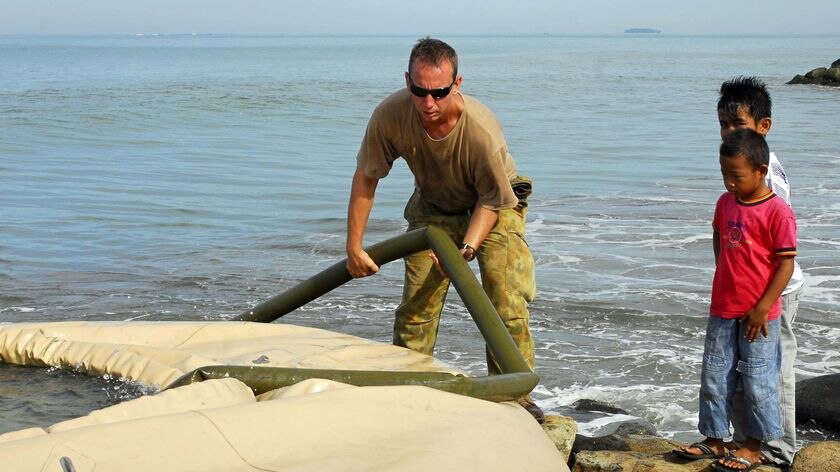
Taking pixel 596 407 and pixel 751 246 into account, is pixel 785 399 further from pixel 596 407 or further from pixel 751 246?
pixel 596 407

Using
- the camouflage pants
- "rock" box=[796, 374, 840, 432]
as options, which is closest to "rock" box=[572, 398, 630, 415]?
"rock" box=[796, 374, 840, 432]

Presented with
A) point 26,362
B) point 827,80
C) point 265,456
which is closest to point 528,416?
point 265,456

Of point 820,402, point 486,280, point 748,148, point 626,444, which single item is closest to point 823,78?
point 820,402

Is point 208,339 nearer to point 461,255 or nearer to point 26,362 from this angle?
point 26,362

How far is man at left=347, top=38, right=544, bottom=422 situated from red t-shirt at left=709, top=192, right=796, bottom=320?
3.18 ft

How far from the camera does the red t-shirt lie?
405 centimetres

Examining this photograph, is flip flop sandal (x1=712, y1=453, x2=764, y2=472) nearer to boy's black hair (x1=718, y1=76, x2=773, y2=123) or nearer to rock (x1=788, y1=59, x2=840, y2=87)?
boy's black hair (x1=718, y1=76, x2=773, y2=123)

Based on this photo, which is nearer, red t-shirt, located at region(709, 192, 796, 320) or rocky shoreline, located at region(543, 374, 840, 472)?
red t-shirt, located at region(709, 192, 796, 320)

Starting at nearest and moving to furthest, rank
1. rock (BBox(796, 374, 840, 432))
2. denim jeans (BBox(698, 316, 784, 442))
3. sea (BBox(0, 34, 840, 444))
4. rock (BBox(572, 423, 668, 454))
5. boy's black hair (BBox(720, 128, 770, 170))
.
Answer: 1. boy's black hair (BBox(720, 128, 770, 170))
2. denim jeans (BBox(698, 316, 784, 442))
3. rock (BBox(572, 423, 668, 454))
4. rock (BBox(796, 374, 840, 432))
5. sea (BBox(0, 34, 840, 444))

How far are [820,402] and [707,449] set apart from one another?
2205mm

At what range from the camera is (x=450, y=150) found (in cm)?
463

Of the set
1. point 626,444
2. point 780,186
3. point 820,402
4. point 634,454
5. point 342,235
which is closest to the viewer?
point 780,186

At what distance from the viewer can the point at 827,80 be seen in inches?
1767

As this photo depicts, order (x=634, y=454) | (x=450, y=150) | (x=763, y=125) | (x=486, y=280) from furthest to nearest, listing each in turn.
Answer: (x=486, y=280)
(x=634, y=454)
(x=450, y=150)
(x=763, y=125)
